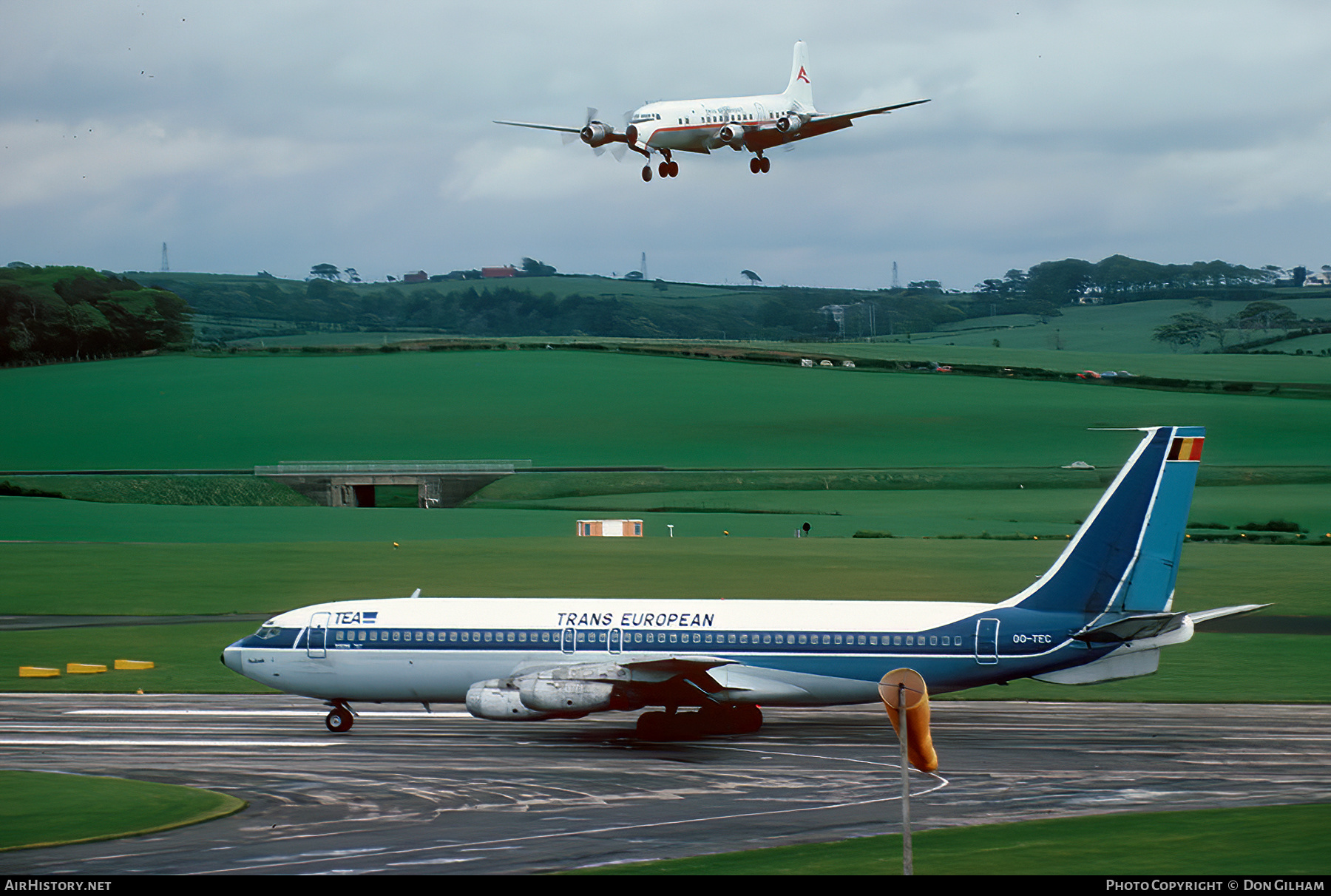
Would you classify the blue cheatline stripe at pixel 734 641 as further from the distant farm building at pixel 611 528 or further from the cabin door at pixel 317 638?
the distant farm building at pixel 611 528

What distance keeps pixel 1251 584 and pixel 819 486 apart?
49887 millimetres

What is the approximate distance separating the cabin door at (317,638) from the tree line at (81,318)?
157 m

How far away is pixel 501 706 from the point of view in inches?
1432

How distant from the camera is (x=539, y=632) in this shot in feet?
125

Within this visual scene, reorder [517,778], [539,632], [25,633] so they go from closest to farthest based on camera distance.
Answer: [517,778] < [539,632] < [25,633]

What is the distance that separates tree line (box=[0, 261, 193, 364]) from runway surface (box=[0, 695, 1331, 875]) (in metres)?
150

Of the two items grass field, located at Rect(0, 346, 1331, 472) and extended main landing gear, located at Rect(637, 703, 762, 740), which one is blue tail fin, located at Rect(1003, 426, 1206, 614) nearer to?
extended main landing gear, located at Rect(637, 703, 762, 740)

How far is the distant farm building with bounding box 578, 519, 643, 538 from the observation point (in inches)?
3615

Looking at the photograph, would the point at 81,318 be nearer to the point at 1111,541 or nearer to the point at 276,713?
the point at 276,713

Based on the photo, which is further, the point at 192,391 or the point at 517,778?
the point at 192,391

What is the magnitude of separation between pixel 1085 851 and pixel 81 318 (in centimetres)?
18292

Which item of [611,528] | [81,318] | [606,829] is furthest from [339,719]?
[81,318]

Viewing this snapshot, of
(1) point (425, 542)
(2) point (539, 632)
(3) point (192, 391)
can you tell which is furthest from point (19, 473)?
(2) point (539, 632)

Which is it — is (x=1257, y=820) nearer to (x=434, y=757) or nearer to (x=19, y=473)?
A: (x=434, y=757)
